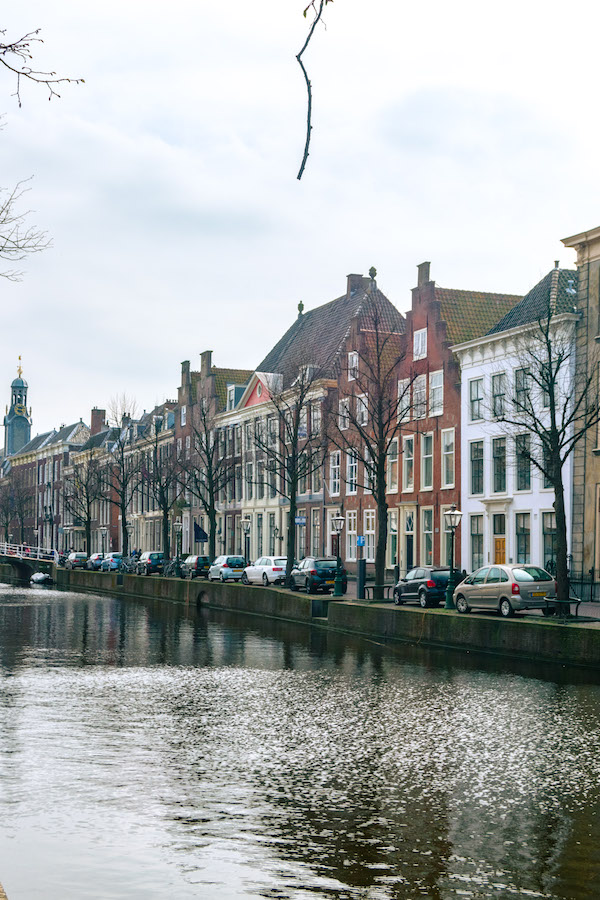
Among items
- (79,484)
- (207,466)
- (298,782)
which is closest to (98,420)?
A: (79,484)

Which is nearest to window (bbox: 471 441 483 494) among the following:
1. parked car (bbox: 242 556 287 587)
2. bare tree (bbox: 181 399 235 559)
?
parked car (bbox: 242 556 287 587)

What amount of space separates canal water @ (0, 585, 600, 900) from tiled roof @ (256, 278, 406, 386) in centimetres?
3932

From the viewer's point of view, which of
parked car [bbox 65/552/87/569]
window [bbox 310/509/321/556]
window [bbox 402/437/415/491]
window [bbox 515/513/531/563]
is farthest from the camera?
parked car [bbox 65/552/87/569]

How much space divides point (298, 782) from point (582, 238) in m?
32.0

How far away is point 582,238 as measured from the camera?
40562 mm

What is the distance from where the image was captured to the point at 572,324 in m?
41.8

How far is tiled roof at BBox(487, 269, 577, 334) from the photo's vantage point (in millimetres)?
43094

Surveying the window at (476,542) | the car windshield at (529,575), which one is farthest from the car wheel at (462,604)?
the window at (476,542)

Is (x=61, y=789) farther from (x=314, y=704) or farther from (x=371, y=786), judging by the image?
(x=314, y=704)

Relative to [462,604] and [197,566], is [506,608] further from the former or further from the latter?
[197,566]

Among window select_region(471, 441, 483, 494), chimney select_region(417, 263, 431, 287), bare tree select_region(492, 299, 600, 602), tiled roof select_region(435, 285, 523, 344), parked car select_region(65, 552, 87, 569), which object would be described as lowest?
parked car select_region(65, 552, 87, 569)

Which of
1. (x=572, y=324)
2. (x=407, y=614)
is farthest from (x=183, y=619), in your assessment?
(x=572, y=324)

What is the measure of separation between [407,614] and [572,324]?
15394mm

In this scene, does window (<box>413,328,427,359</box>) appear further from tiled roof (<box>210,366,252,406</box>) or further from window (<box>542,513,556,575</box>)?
tiled roof (<box>210,366,252,406</box>)
